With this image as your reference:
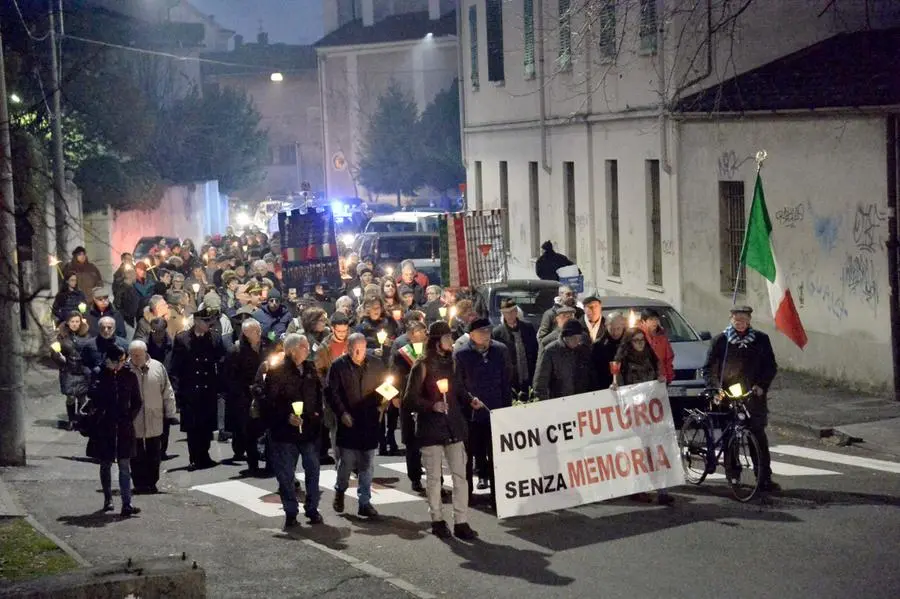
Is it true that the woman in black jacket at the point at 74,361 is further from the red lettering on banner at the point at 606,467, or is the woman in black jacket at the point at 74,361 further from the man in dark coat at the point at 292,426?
the red lettering on banner at the point at 606,467

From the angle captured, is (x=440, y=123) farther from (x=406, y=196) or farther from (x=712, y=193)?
(x=712, y=193)

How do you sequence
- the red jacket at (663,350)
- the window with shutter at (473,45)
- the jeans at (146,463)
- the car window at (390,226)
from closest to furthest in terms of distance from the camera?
the jeans at (146,463)
the red jacket at (663,350)
the car window at (390,226)
the window with shutter at (473,45)

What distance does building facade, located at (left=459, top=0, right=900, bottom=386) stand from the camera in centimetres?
2028

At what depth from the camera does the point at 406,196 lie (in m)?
71.3

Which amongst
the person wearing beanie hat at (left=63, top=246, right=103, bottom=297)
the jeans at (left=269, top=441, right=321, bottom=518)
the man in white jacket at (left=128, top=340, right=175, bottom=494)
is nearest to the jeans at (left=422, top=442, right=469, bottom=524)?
the jeans at (left=269, top=441, right=321, bottom=518)

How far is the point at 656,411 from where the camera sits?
515 inches

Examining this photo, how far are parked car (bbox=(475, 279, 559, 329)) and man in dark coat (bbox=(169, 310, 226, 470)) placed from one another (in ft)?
15.3

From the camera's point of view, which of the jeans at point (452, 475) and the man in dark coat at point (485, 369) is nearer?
the jeans at point (452, 475)

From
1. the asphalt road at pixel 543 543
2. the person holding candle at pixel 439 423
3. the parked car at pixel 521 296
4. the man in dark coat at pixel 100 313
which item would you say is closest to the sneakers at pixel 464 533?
the person holding candle at pixel 439 423

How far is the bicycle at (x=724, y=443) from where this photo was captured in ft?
42.2

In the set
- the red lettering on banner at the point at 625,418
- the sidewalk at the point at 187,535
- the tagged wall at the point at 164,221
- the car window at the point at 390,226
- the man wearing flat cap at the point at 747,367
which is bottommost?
the sidewalk at the point at 187,535

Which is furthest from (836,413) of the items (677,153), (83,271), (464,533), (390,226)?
(390,226)

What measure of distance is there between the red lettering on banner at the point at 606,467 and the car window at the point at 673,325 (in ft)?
18.6

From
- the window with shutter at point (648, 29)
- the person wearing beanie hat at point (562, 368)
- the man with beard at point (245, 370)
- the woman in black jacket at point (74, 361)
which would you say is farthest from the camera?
the window with shutter at point (648, 29)
